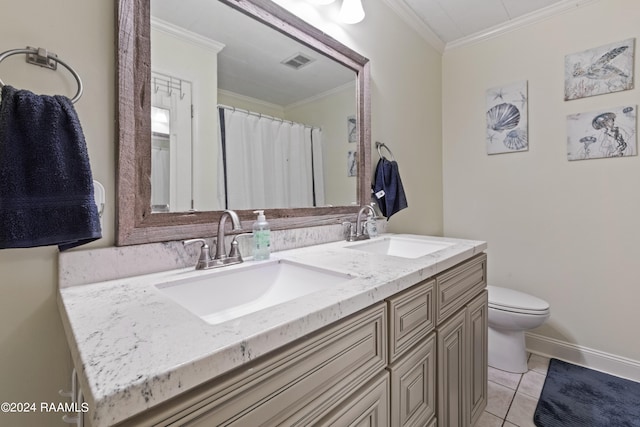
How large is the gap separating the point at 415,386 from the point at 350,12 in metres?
1.61

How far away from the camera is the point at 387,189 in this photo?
1.66m

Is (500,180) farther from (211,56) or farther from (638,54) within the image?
(211,56)

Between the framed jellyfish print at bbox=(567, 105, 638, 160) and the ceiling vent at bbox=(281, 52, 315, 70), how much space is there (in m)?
1.68

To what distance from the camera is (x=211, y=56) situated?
1022mm

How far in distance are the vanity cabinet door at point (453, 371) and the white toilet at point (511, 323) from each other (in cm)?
66

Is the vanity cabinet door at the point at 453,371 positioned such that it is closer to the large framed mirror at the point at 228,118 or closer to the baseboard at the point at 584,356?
the large framed mirror at the point at 228,118

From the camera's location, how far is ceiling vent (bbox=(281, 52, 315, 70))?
1.28 m

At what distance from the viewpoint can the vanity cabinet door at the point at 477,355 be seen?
1.20 m

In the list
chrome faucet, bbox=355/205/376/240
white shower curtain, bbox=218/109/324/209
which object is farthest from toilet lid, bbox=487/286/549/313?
white shower curtain, bbox=218/109/324/209

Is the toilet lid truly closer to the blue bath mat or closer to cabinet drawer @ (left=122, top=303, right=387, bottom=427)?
the blue bath mat

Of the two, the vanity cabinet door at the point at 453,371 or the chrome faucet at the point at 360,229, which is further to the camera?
the chrome faucet at the point at 360,229

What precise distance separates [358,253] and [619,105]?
6.02 feet

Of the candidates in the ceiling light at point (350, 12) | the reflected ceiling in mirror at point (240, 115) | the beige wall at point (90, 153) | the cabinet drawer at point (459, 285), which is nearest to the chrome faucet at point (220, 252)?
the reflected ceiling in mirror at point (240, 115)

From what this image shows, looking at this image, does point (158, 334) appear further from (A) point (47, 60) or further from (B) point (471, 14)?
(B) point (471, 14)
